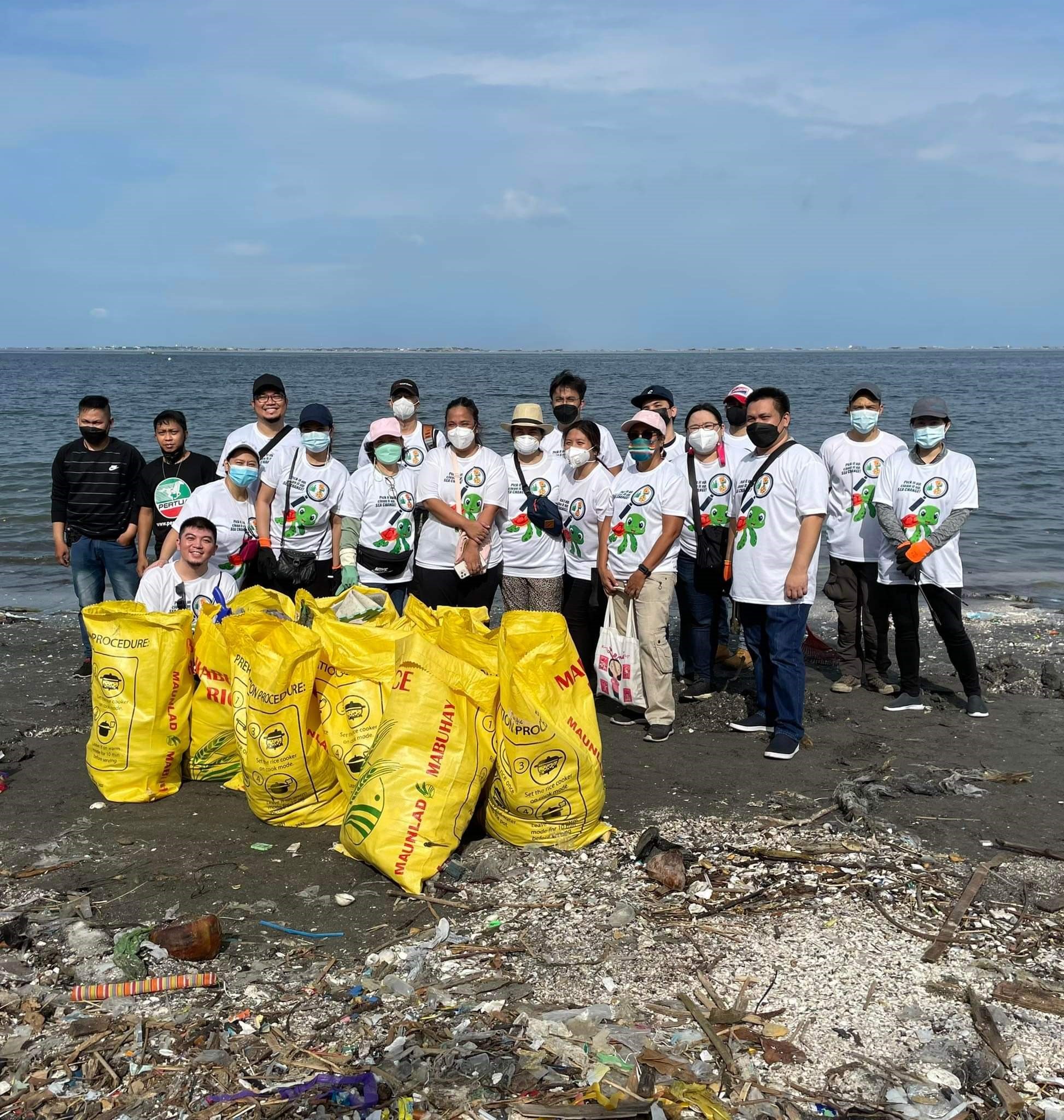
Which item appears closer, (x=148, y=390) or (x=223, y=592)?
(x=223, y=592)

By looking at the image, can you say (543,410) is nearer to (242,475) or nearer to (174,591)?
(242,475)

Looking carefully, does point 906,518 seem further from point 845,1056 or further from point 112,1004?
point 112,1004

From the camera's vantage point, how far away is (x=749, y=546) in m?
5.61

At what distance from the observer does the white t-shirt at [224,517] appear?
5574mm

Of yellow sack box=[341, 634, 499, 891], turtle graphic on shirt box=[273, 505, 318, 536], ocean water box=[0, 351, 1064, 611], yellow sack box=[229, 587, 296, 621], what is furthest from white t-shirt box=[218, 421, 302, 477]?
ocean water box=[0, 351, 1064, 611]

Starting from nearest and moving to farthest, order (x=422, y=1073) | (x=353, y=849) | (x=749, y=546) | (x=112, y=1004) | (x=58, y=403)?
(x=422, y=1073)
(x=112, y=1004)
(x=353, y=849)
(x=749, y=546)
(x=58, y=403)

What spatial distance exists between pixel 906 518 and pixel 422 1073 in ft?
14.9

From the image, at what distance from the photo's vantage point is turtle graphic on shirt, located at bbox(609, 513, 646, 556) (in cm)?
572

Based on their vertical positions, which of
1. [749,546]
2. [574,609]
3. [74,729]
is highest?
[749,546]

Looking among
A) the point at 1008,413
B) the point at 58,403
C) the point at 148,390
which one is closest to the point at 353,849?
the point at 1008,413

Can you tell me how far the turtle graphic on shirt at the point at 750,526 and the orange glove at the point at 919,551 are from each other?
1.10m

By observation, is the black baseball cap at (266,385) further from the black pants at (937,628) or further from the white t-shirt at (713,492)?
the black pants at (937,628)

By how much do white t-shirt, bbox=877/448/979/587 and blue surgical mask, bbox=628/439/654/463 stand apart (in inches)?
62.0

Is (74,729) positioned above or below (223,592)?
below
